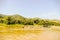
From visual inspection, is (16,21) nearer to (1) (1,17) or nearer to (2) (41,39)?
(1) (1,17)

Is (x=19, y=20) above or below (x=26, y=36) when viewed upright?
above

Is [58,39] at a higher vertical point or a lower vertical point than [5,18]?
lower

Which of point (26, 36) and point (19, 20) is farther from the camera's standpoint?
point (19, 20)

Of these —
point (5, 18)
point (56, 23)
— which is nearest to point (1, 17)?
point (5, 18)

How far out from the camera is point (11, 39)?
6.96 meters

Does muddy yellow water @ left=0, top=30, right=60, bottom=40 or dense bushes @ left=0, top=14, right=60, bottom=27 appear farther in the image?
dense bushes @ left=0, top=14, right=60, bottom=27

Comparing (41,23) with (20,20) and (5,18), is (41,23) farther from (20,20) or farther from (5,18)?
(5,18)

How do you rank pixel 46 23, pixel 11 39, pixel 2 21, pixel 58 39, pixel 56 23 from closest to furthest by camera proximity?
1. pixel 11 39
2. pixel 58 39
3. pixel 2 21
4. pixel 46 23
5. pixel 56 23

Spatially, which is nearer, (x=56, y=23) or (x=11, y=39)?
(x=11, y=39)

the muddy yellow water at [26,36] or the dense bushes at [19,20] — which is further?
the dense bushes at [19,20]

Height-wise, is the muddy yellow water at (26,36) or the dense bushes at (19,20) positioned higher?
the dense bushes at (19,20)

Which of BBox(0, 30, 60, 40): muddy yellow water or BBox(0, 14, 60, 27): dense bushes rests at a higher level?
BBox(0, 14, 60, 27): dense bushes

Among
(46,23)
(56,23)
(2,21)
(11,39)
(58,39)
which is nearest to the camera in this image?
(11,39)

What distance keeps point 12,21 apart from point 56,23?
5.34 metres
